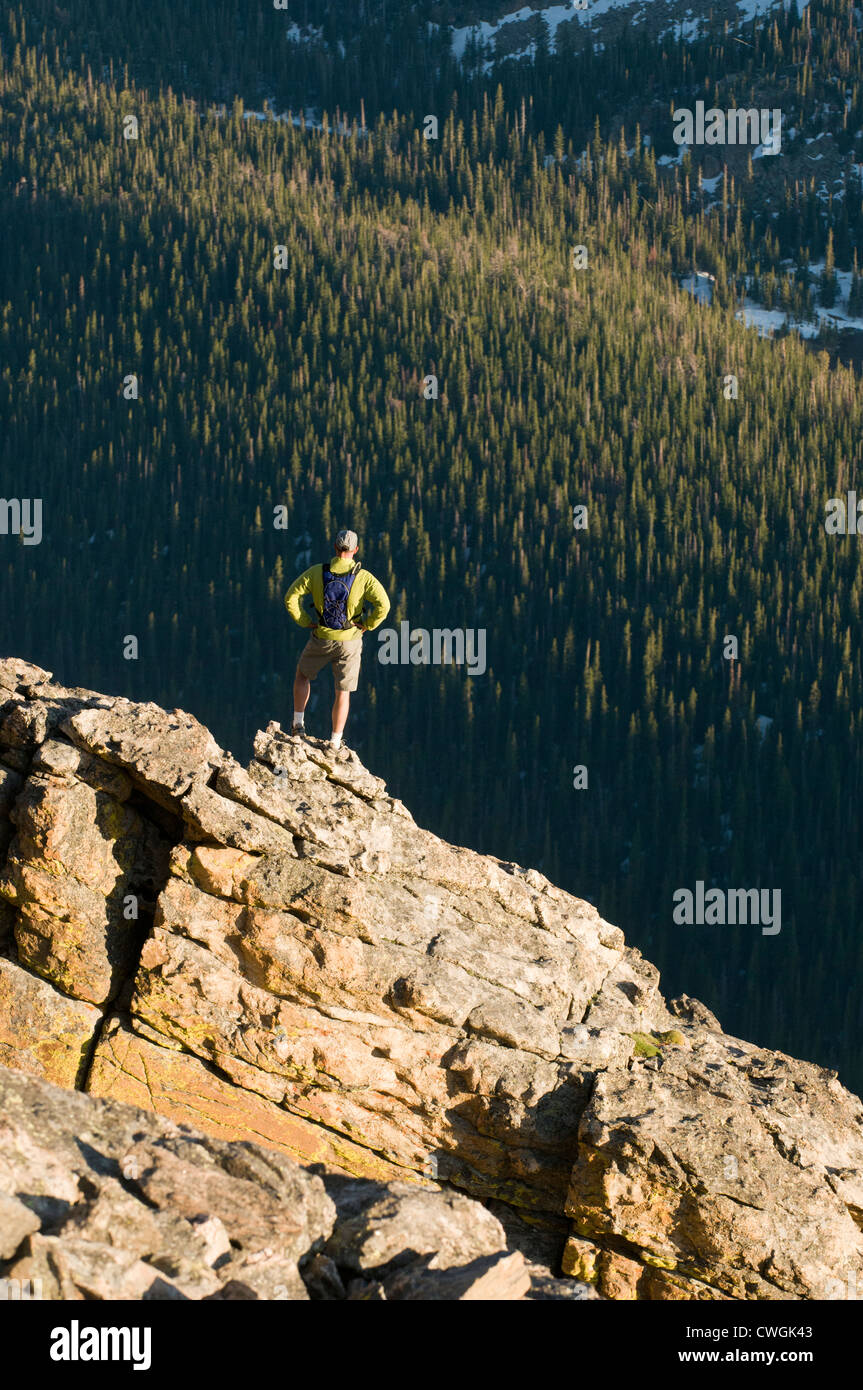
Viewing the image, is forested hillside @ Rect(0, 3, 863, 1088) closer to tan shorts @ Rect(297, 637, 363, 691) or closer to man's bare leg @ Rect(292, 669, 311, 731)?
man's bare leg @ Rect(292, 669, 311, 731)

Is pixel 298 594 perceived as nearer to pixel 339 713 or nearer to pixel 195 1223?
pixel 339 713

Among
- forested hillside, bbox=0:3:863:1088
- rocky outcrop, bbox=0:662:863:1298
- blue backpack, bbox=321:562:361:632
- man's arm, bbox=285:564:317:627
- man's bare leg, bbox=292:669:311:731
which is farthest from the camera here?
forested hillside, bbox=0:3:863:1088

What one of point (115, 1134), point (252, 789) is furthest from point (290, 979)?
point (115, 1134)

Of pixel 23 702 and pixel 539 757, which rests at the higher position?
pixel 23 702

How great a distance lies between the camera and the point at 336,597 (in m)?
19.3

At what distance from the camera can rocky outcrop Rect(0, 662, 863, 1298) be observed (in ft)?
56.3

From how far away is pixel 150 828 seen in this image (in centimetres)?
1862

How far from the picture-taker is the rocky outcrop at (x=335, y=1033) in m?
17.2

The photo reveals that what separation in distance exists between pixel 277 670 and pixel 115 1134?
413 feet

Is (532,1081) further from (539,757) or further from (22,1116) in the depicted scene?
(539,757)

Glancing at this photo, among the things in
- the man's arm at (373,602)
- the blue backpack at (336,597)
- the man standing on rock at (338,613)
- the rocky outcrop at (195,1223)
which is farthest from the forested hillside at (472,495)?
the rocky outcrop at (195,1223)

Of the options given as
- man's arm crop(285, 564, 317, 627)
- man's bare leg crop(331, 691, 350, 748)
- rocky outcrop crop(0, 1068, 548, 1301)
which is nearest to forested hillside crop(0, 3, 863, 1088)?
man's bare leg crop(331, 691, 350, 748)

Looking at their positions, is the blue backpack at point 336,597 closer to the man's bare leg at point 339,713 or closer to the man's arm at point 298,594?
the man's arm at point 298,594

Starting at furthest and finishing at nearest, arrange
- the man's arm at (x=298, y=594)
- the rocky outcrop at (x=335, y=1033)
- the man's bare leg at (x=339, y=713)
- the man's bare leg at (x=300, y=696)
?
1. the man's bare leg at (x=300, y=696)
2. the man's bare leg at (x=339, y=713)
3. the man's arm at (x=298, y=594)
4. the rocky outcrop at (x=335, y=1033)
